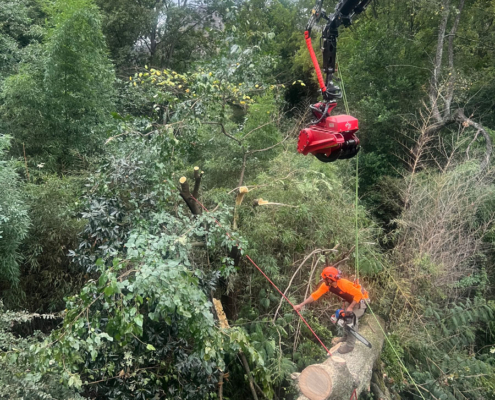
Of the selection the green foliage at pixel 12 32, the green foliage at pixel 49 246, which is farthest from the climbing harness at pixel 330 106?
the green foliage at pixel 12 32

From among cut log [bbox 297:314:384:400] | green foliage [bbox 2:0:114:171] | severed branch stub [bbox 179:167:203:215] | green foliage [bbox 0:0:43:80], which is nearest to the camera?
cut log [bbox 297:314:384:400]

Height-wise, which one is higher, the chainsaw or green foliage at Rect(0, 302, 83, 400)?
the chainsaw

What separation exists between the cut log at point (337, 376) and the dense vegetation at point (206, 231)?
8.6 inches

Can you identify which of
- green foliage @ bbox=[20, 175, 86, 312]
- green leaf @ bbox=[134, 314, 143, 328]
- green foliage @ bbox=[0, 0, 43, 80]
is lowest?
green foliage @ bbox=[20, 175, 86, 312]

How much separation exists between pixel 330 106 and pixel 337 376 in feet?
6.88

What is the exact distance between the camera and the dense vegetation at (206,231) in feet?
7.41

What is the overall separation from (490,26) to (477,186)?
5.12 metres

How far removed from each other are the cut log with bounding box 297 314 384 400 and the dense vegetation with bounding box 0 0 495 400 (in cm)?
22

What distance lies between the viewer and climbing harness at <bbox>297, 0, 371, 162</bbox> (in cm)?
219

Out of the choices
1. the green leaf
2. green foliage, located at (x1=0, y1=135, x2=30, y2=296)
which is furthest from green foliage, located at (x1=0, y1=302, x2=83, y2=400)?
green foliage, located at (x1=0, y1=135, x2=30, y2=296)

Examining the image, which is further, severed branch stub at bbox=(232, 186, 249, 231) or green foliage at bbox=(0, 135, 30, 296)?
severed branch stub at bbox=(232, 186, 249, 231)

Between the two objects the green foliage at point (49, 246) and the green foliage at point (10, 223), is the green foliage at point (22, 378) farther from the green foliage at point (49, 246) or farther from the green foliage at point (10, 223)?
the green foliage at point (49, 246)

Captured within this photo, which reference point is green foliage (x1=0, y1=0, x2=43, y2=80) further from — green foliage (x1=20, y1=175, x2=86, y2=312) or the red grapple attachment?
the red grapple attachment

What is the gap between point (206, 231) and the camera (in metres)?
2.67
